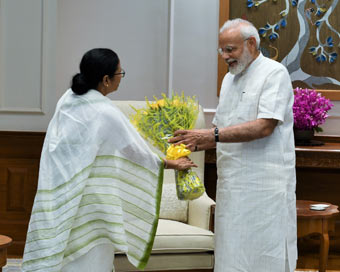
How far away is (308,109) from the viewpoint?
528 cm

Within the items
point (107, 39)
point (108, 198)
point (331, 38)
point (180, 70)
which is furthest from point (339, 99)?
point (108, 198)

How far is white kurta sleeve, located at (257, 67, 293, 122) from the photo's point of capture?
11.5ft

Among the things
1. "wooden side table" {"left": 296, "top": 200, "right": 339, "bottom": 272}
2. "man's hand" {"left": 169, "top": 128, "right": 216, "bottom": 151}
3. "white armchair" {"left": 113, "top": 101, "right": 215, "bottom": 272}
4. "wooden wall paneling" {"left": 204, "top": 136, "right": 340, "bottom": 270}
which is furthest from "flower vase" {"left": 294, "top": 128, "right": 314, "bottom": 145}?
"man's hand" {"left": 169, "top": 128, "right": 216, "bottom": 151}

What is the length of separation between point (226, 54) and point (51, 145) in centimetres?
101

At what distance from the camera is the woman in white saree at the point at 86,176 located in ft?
11.0

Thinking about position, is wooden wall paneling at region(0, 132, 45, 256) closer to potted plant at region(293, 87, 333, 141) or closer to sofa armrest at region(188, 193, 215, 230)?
sofa armrest at region(188, 193, 215, 230)

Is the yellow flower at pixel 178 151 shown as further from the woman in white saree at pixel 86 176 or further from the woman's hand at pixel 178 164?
the woman in white saree at pixel 86 176

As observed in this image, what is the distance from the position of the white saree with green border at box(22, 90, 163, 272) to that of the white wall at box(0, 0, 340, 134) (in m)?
2.13

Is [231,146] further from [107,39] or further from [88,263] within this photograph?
[107,39]

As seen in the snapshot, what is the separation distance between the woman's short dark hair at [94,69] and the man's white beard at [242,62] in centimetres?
63

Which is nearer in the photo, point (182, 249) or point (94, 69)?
point (94, 69)

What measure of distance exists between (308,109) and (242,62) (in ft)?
5.80

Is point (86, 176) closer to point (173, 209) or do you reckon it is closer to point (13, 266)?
point (173, 209)

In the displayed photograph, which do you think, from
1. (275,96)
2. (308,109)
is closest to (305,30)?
(308,109)
